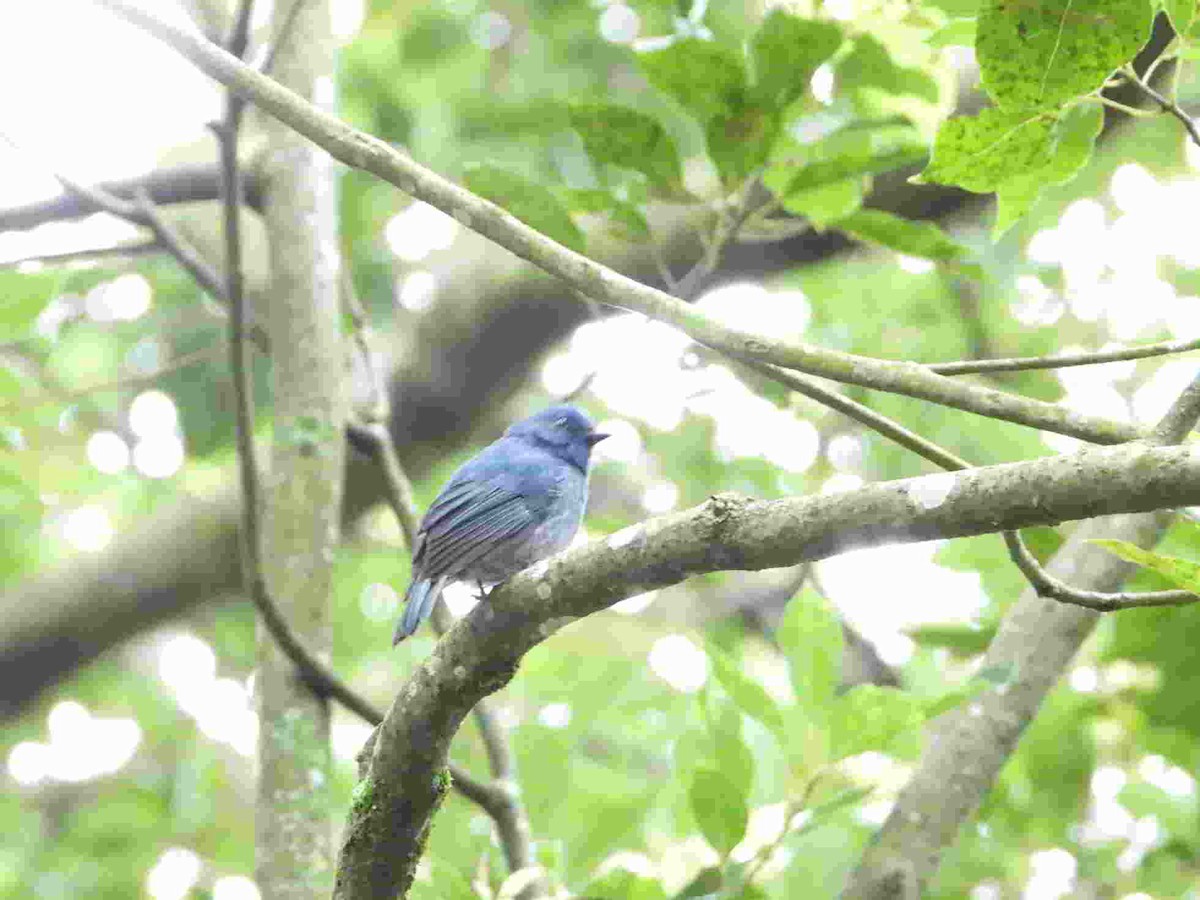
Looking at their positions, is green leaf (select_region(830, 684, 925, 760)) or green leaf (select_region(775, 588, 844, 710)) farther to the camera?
green leaf (select_region(775, 588, 844, 710))

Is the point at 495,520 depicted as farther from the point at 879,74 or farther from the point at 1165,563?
the point at 1165,563

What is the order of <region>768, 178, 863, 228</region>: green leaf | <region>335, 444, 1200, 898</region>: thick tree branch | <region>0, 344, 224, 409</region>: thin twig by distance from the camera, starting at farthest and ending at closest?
<region>0, 344, 224, 409</region>: thin twig, <region>768, 178, 863, 228</region>: green leaf, <region>335, 444, 1200, 898</region>: thick tree branch

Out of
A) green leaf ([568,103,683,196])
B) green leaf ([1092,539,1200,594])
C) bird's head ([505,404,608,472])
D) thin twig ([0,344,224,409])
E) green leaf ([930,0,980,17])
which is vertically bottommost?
green leaf ([1092,539,1200,594])

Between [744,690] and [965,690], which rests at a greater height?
[744,690]

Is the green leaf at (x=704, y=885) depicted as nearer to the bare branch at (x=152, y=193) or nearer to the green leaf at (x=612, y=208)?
the green leaf at (x=612, y=208)

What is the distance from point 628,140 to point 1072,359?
1433 mm

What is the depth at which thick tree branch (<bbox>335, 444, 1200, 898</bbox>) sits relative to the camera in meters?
1.65

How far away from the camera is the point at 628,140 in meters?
3.30

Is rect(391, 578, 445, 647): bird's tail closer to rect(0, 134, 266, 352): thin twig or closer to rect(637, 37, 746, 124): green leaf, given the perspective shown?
rect(0, 134, 266, 352): thin twig

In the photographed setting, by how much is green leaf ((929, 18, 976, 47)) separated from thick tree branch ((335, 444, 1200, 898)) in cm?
105

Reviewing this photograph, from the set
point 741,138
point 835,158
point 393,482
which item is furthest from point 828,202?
point 393,482

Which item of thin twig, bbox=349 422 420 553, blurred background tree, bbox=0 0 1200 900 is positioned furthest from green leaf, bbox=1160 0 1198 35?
thin twig, bbox=349 422 420 553

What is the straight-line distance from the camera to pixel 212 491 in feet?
20.0

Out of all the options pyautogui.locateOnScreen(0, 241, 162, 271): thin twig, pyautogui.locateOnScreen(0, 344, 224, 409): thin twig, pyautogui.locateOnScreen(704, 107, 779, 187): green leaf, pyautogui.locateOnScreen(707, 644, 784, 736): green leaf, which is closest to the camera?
pyautogui.locateOnScreen(707, 644, 784, 736): green leaf
